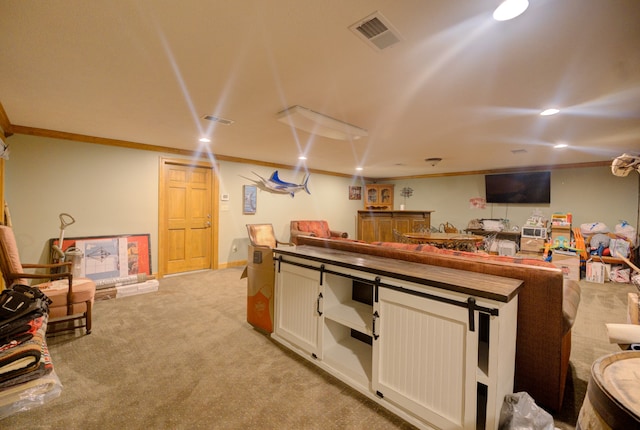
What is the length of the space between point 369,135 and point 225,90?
2.02 meters

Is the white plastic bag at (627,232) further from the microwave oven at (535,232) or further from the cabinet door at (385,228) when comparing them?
the cabinet door at (385,228)

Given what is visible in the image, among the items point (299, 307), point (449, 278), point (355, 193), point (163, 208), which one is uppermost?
point (355, 193)

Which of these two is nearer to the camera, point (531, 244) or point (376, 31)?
point (376, 31)

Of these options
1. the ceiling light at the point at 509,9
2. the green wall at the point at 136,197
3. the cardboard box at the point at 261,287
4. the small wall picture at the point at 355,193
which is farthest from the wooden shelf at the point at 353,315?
the small wall picture at the point at 355,193

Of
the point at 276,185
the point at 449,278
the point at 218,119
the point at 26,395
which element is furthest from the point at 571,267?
the point at 26,395

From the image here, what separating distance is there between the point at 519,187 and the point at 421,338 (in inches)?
255

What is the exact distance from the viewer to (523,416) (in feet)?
4.48

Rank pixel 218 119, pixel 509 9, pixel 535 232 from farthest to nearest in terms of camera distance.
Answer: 1. pixel 535 232
2. pixel 218 119
3. pixel 509 9

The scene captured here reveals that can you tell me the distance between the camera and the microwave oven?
Result: 236 inches

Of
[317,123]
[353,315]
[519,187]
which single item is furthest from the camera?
[519,187]

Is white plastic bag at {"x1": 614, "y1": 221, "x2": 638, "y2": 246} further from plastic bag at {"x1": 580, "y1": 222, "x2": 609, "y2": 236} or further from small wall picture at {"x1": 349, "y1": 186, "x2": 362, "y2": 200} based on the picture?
small wall picture at {"x1": 349, "y1": 186, "x2": 362, "y2": 200}

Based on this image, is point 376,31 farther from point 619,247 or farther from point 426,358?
point 619,247

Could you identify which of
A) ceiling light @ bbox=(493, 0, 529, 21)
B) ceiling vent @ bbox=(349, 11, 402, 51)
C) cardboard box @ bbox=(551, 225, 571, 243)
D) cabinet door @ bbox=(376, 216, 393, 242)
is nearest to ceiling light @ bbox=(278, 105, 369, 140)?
→ ceiling vent @ bbox=(349, 11, 402, 51)

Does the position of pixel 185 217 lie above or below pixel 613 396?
above
